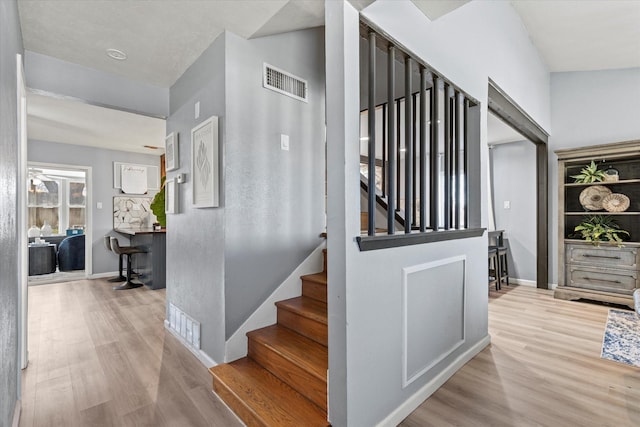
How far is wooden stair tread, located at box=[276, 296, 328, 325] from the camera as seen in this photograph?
6.94 ft

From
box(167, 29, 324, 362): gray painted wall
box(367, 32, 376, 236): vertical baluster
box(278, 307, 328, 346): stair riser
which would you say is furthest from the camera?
box(167, 29, 324, 362): gray painted wall

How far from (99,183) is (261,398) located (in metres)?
5.85

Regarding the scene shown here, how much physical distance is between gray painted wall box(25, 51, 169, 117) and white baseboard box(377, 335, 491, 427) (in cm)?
323

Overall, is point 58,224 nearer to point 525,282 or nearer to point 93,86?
point 93,86

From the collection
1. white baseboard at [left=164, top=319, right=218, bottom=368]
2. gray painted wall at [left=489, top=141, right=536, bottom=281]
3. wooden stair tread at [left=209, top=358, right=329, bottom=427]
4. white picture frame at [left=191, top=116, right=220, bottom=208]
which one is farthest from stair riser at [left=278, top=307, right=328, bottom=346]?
gray painted wall at [left=489, top=141, right=536, bottom=281]

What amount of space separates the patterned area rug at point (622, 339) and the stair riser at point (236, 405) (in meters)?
2.68

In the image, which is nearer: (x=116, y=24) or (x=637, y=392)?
(x=637, y=392)

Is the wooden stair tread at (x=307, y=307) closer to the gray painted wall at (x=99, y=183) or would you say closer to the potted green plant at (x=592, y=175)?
the potted green plant at (x=592, y=175)

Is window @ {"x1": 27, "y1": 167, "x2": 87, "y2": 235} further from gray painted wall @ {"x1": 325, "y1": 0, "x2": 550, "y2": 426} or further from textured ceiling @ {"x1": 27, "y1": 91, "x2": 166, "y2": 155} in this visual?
gray painted wall @ {"x1": 325, "y1": 0, "x2": 550, "y2": 426}

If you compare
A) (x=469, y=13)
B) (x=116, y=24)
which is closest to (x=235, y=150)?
(x=116, y=24)

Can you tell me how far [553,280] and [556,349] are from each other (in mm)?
2441

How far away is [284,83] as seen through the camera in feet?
8.28

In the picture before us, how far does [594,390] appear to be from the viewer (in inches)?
78.8

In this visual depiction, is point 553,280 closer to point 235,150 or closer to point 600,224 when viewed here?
point 600,224
